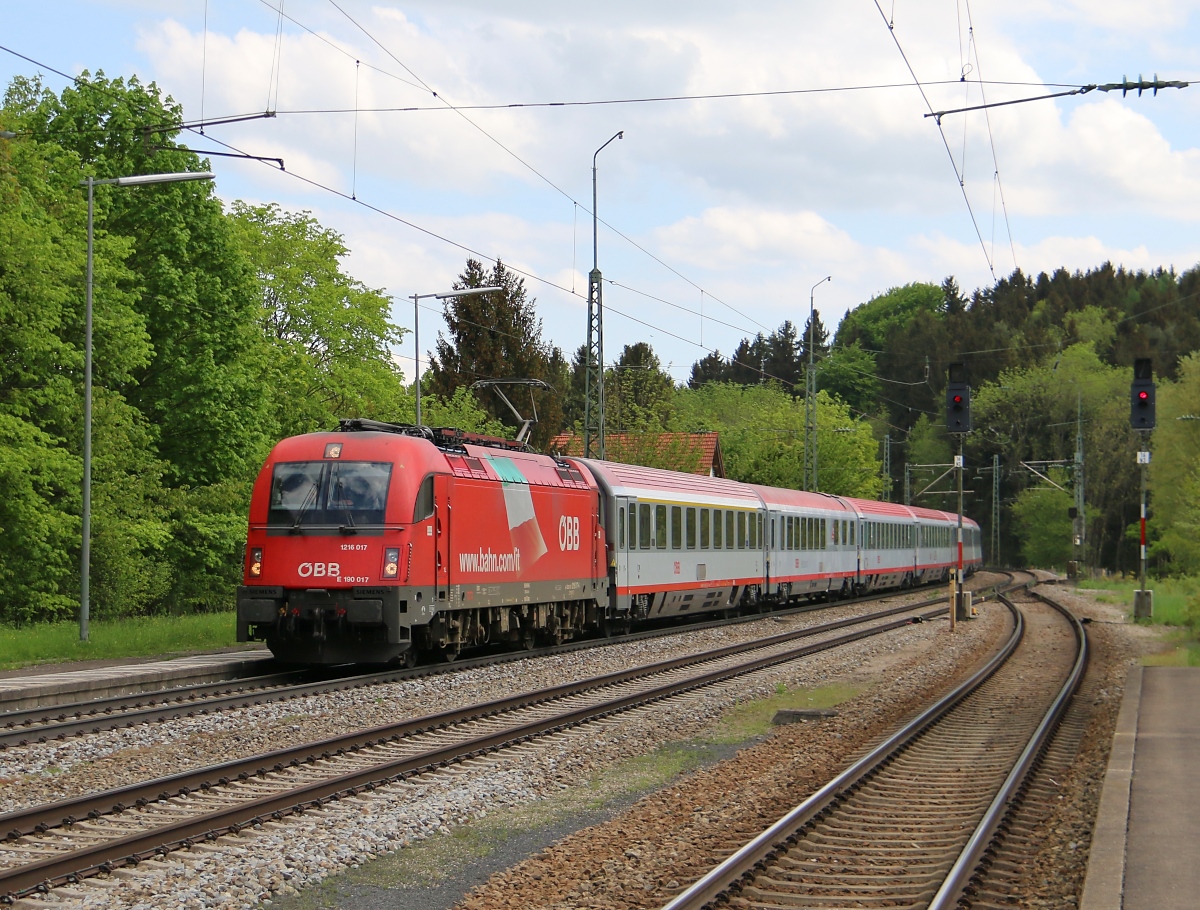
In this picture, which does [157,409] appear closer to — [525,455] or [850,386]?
[525,455]

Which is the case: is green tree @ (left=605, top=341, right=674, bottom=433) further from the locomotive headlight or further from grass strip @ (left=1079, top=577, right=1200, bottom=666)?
the locomotive headlight

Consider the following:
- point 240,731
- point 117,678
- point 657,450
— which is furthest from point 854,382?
point 240,731

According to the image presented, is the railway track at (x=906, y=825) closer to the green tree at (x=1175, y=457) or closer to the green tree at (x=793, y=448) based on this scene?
the green tree at (x=1175, y=457)

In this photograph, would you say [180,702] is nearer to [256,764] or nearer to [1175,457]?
[256,764]

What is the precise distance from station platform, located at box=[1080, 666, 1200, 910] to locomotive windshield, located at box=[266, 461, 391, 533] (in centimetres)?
949

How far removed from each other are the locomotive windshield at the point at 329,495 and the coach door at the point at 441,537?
92 centimetres

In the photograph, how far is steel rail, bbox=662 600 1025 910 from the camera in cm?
745

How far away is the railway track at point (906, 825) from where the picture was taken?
7.70 m

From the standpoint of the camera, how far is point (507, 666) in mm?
20297

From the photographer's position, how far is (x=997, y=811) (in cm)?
972

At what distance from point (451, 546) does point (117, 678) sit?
478cm

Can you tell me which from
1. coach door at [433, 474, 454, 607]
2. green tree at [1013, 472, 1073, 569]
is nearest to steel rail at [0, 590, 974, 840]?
coach door at [433, 474, 454, 607]

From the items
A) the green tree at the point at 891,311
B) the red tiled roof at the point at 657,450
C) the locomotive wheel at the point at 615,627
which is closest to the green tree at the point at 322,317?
the red tiled roof at the point at 657,450

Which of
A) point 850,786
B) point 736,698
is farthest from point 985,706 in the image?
point 850,786
